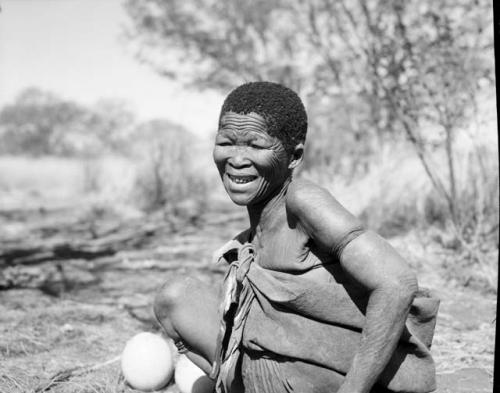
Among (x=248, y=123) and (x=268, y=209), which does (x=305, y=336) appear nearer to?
(x=268, y=209)

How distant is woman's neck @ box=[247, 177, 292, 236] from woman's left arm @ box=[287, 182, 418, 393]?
266 mm

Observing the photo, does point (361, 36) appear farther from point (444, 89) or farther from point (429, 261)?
point (429, 261)

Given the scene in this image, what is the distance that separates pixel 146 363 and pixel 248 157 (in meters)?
1.47

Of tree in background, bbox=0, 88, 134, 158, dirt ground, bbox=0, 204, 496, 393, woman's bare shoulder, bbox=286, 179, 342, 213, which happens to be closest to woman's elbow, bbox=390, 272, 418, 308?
woman's bare shoulder, bbox=286, 179, 342, 213

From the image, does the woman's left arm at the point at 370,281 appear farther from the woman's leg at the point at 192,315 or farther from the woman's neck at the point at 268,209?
the woman's leg at the point at 192,315

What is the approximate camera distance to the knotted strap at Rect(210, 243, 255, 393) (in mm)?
2068

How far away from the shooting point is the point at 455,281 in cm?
498

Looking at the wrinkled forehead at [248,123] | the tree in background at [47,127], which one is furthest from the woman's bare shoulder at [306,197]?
the tree in background at [47,127]

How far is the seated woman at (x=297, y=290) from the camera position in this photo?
1797 mm

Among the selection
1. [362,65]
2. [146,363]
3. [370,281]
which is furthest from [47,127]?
[370,281]

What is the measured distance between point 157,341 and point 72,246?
489 cm

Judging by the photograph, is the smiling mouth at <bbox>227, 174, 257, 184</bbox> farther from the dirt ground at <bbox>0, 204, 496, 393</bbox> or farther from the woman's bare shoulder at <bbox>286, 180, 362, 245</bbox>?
the dirt ground at <bbox>0, 204, 496, 393</bbox>

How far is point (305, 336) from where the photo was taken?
→ 1953 millimetres

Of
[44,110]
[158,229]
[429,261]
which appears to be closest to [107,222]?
[158,229]
